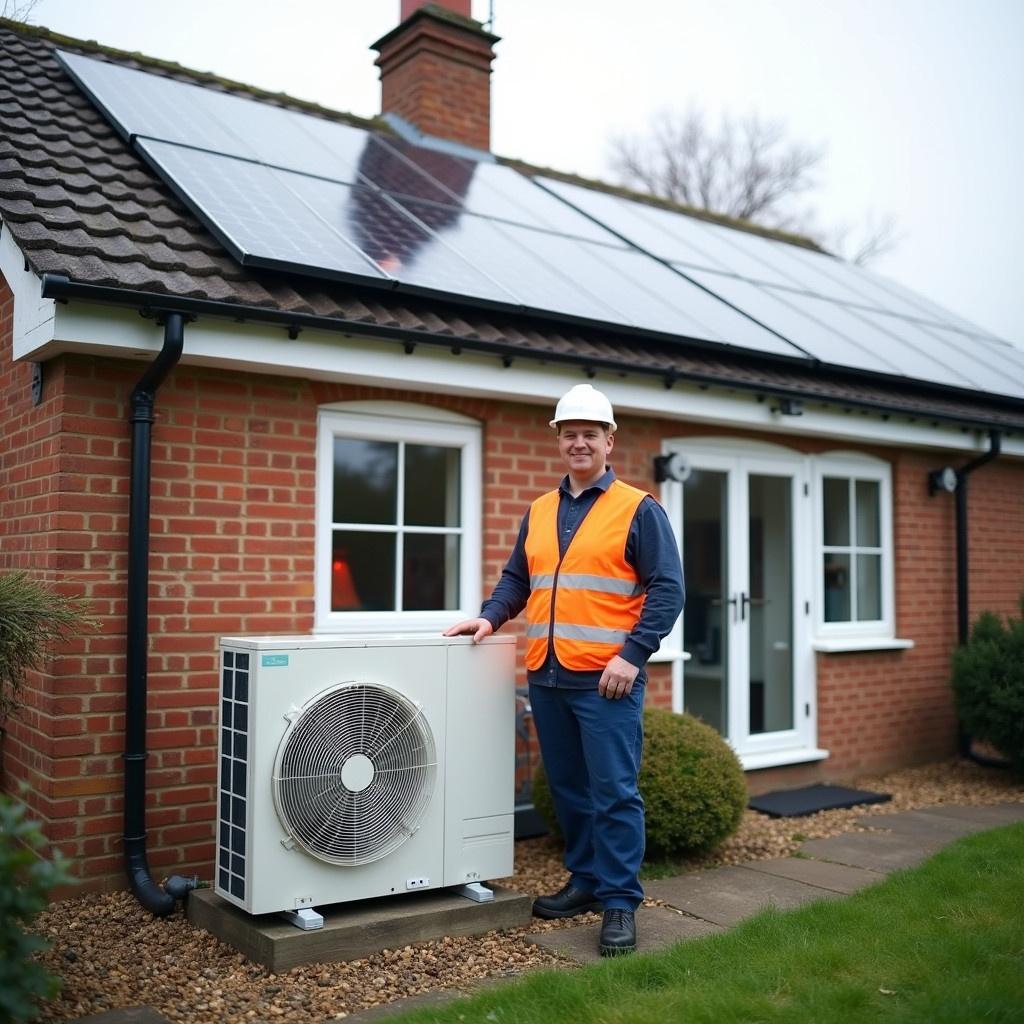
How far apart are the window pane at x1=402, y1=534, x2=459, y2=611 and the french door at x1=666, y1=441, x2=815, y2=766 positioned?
67.4 inches

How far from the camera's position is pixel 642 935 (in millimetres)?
4469

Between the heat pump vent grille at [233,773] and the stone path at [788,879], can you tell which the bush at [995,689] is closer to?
the stone path at [788,879]

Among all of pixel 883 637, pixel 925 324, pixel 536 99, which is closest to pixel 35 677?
pixel 883 637

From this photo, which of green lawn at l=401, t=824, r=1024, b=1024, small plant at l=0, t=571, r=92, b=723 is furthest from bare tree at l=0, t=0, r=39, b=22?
green lawn at l=401, t=824, r=1024, b=1024

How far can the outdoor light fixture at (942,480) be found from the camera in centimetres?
886

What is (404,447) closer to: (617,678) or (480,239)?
(480,239)

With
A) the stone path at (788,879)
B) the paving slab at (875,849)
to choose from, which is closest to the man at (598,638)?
the stone path at (788,879)

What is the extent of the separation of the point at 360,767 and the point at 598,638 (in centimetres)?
104

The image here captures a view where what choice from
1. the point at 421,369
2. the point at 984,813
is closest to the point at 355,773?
the point at 421,369

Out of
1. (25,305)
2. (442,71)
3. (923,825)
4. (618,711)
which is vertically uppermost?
(442,71)

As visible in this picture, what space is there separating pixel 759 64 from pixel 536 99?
4941 millimetres

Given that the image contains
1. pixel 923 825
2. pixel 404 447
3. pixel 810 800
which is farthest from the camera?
pixel 810 800

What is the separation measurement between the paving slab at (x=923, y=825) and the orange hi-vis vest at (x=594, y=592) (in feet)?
10.1

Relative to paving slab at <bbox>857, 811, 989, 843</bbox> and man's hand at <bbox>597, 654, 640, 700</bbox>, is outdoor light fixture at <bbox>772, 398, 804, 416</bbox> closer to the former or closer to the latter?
paving slab at <bbox>857, 811, 989, 843</bbox>
